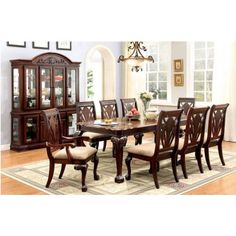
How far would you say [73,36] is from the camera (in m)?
1.02

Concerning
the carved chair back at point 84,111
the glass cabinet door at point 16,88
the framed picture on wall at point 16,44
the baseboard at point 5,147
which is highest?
the framed picture on wall at point 16,44

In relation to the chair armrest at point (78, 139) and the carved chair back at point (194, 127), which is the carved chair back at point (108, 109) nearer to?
the chair armrest at point (78, 139)

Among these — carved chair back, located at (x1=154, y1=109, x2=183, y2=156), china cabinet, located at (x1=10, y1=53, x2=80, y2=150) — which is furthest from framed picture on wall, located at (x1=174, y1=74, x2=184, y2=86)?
carved chair back, located at (x1=154, y1=109, x2=183, y2=156)

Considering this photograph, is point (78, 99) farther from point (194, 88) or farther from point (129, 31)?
point (129, 31)

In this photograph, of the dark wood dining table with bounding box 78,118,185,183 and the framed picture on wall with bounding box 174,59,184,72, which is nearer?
the dark wood dining table with bounding box 78,118,185,183

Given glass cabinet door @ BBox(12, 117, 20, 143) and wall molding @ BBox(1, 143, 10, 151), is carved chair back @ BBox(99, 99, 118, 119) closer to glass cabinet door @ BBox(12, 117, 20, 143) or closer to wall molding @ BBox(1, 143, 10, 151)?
glass cabinet door @ BBox(12, 117, 20, 143)

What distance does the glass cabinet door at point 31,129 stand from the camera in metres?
6.15

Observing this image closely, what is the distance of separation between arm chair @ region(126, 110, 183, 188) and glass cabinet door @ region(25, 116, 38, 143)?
2.66m

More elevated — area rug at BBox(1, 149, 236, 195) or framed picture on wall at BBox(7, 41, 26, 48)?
framed picture on wall at BBox(7, 41, 26, 48)

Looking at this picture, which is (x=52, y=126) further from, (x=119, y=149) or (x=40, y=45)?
(x=40, y=45)

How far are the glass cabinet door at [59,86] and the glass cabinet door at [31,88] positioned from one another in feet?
1.53

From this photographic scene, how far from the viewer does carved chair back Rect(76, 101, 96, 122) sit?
213 inches

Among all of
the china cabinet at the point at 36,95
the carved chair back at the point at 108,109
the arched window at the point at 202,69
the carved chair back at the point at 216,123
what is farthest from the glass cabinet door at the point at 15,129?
the arched window at the point at 202,69
